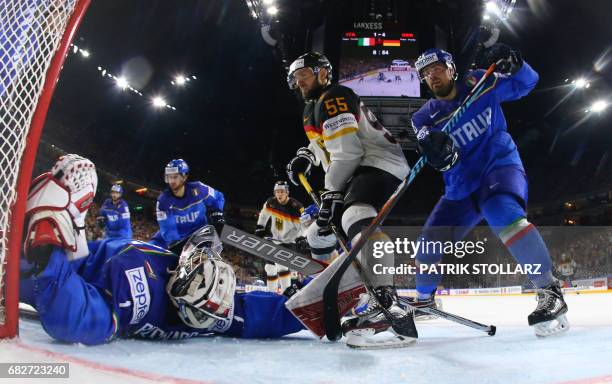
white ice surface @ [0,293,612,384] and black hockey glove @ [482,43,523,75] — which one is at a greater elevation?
black hockey glove @ [482,43,523,75]

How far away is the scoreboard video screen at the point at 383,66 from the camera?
10.0 meters

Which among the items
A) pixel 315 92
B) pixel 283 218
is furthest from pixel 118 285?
pixel 283 218

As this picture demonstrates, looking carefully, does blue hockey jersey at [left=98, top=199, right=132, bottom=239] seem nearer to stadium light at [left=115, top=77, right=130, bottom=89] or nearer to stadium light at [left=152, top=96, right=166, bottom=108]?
stadium light at [left=115, top=77, right=130, bottom=89]

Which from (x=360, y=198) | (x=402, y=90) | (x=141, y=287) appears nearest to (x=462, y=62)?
(x=402, y=90)

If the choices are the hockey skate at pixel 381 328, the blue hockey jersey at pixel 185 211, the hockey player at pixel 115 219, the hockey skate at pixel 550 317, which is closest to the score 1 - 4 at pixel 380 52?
the hockey player at pixel 115 219

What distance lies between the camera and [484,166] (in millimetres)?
2240

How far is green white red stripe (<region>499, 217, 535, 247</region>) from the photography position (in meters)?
1.97

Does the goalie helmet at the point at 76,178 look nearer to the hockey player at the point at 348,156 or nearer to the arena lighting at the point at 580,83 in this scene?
the hockey player at the point at 348,156

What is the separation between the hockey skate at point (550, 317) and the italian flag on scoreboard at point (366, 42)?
9269mm

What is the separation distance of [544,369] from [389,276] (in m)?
0.83

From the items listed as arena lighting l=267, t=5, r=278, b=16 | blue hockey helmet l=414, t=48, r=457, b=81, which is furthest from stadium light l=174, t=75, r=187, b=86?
blue hockey helmet l=414, t=48, r=457, b=81

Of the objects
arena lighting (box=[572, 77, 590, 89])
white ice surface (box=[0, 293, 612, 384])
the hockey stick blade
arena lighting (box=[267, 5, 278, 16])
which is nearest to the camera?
white ice surface (box=[0, 293, 612, 384])

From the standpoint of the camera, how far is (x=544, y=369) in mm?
1130

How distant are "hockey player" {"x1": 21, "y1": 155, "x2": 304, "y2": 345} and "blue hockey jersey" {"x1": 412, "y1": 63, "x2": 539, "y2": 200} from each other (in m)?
1.16
